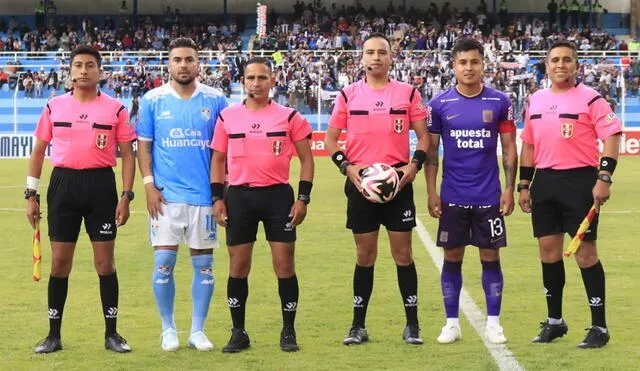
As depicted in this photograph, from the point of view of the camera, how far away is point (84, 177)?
8.60 metres

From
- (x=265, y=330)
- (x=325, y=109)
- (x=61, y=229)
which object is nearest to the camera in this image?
(x=61, y=229)

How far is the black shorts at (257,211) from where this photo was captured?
8609 mm

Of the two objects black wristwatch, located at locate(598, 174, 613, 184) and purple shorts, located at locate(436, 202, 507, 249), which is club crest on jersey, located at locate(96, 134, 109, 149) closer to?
purple shorts, located at locate(436, 202, 507, 249)

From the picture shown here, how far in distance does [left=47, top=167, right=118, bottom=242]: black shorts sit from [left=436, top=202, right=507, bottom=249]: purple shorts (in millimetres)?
2347

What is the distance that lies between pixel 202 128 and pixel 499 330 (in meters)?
2.53

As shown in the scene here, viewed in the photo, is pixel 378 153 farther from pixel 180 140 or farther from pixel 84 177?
pixel 84 177

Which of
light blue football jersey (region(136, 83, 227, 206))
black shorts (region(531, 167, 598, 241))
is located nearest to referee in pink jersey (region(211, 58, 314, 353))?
light blue football jersey (region(136, 83, 227, 206))

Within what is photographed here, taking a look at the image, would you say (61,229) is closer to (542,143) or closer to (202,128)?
(202,128)

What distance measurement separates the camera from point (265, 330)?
959 cm

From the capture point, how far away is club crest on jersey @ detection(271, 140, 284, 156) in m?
8.60

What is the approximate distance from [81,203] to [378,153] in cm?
209

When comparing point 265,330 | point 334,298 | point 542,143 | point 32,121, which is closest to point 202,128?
point 265,330

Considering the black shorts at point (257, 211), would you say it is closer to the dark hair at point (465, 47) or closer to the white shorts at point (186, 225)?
the white shorts at point (186, 225)

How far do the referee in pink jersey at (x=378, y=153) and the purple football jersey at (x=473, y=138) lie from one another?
0.62 ft
